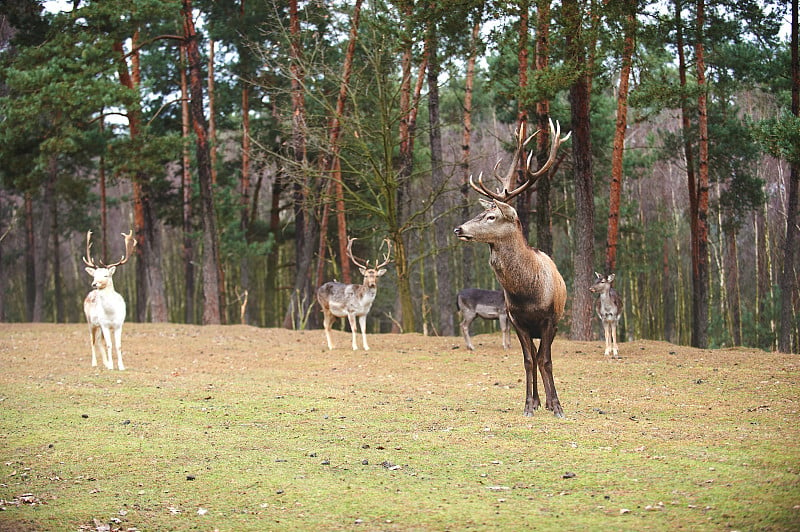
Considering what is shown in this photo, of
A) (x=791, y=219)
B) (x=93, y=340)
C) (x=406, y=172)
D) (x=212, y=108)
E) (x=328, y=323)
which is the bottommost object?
(x=93, y=340)

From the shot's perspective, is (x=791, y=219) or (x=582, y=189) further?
(x=791, y=219)

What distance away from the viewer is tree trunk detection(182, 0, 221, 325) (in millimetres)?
21438

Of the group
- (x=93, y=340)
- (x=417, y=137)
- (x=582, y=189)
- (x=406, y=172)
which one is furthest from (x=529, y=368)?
(x=417, y=137)

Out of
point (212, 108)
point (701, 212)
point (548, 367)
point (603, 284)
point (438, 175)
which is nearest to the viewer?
point (548, 367)

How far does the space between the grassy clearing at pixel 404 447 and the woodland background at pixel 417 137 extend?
4369mm

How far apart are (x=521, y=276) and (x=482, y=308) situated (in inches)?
295

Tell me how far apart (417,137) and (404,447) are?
1861 centimetres

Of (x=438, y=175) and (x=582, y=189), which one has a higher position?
(x=438, y=175)

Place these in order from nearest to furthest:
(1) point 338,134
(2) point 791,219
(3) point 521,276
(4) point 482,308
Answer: (3) point 521,276 → (4) point 482,308 → (2) point 791,219 → (1) point 338,134

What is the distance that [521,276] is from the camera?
8352 millimetres

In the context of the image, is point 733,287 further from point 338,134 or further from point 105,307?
point 105,307

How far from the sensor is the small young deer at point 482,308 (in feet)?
50.9

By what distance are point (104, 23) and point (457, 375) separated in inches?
551

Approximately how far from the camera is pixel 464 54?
57.2 feet
